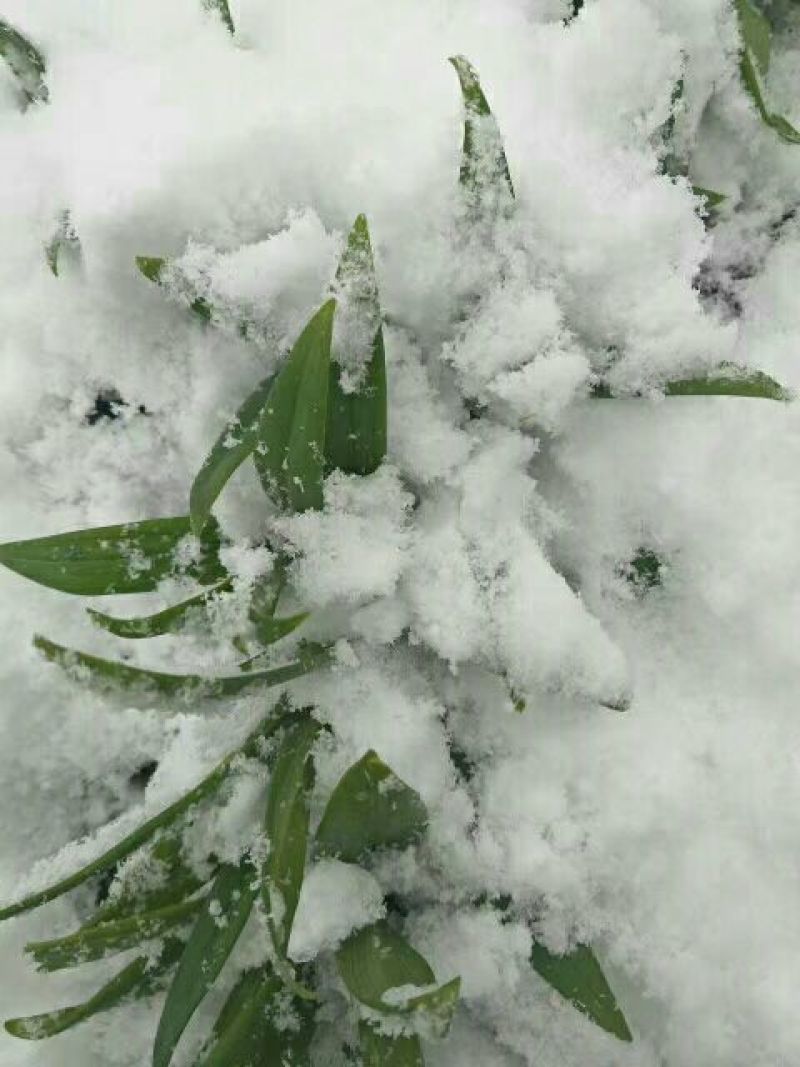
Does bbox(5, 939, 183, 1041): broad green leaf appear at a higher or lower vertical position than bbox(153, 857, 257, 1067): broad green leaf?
lower

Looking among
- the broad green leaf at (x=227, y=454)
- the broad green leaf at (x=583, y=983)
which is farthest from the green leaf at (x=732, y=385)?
the broad green leaf at (x=583, y=983)

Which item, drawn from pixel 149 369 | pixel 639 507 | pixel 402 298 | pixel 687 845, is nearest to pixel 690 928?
pixel 687 845

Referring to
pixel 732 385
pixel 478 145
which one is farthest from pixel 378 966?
pixel 478 145

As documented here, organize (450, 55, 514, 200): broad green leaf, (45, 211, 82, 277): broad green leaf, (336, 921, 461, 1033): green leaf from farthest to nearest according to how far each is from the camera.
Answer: (45, 211, 82, 277): broad green leaf
(450, 55, 514, 200): broad green leaf
(336, 921, 461, 1033): green leaf

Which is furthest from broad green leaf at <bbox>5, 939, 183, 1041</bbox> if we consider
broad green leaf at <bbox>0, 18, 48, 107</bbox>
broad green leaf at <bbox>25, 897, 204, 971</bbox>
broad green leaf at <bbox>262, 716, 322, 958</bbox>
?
broad green leaf at <bbox>0, 18, 48, 107</bbox>

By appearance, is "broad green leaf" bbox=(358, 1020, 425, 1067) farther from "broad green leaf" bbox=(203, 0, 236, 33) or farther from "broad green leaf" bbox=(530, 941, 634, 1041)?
"broad green leaf" bbox=(203, 0, 236, 33)

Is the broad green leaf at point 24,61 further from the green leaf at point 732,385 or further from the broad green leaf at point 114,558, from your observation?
the green leaf at point 732,385
